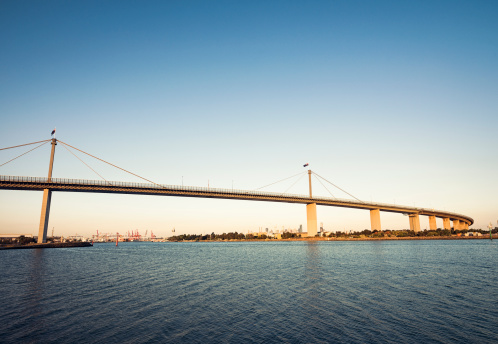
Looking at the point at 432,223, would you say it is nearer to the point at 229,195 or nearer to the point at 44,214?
the point at 229,195

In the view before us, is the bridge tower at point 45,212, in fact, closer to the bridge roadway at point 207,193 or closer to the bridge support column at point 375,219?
the bridge roadway at point 207,193

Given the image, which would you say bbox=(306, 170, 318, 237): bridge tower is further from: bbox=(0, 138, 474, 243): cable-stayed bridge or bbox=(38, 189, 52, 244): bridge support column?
bbox=(38, 189, 52, 244): bridge support column

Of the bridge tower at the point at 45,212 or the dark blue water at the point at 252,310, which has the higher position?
Result: the bridge tower at the point at 45,212

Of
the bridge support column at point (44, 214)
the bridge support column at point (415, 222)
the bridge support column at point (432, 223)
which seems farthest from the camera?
the bridge support column at point (432, 223)

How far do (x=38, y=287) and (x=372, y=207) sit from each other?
383 feet

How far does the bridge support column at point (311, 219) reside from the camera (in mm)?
105500

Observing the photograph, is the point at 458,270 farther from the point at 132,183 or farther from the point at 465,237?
the point at 465,237

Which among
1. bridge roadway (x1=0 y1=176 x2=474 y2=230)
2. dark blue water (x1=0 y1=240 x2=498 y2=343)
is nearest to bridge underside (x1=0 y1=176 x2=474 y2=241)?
bridge roadway (x1=0 y1=176 x2=474 y2=230)

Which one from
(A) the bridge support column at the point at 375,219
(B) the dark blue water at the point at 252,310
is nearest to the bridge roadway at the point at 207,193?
(A) the bridge support column at the point at 375,219

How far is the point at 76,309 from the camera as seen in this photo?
583 inches

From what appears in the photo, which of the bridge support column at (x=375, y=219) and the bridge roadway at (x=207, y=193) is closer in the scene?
the bridge roadway at (x=207, y=193)

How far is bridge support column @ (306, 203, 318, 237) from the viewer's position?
346 feet

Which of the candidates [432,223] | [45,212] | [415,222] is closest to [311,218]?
[415,222]

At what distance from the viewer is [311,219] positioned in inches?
4225
